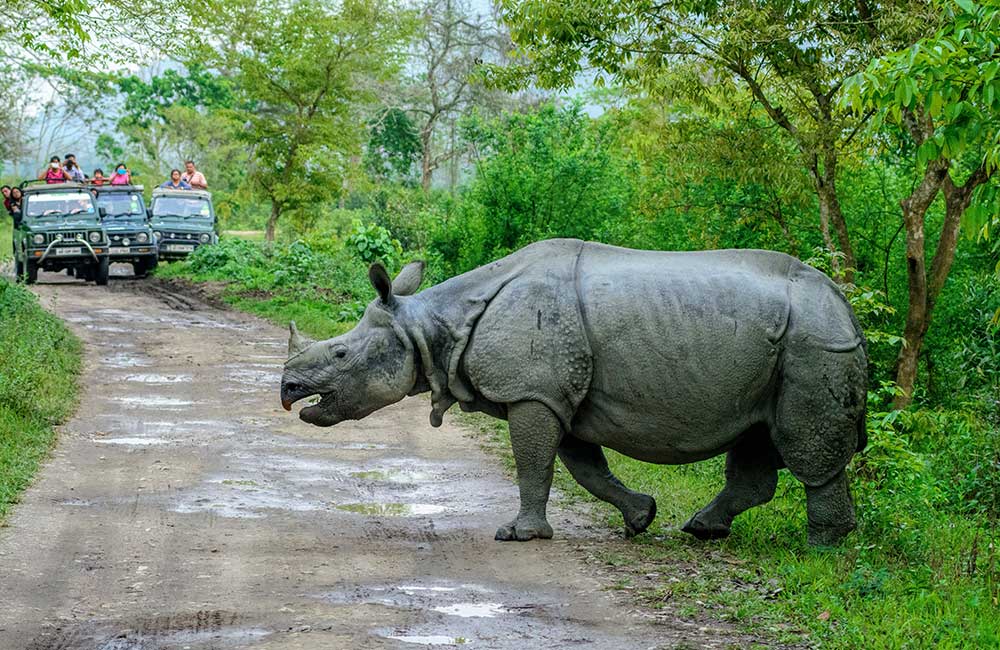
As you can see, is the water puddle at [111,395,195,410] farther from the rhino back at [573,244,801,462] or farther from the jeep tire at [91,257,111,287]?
the jeep tire at [91,257,111,287]

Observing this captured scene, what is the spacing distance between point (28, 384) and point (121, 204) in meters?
19.4

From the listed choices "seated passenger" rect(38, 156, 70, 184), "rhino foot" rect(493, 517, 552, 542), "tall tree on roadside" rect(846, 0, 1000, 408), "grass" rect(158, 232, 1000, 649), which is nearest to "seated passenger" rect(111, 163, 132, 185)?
"seated passenger" rect(38, 156, 70, 184)

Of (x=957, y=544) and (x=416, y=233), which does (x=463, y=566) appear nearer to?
(x=957, y=544)

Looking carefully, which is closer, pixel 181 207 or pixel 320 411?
pixel 320 411

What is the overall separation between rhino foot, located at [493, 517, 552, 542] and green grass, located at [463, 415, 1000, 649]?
473mm

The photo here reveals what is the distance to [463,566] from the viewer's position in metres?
7.35

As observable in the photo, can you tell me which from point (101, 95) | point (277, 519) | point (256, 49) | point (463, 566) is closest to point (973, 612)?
point (463, 566)

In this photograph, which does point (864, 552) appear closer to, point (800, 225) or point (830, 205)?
point (830, 205)

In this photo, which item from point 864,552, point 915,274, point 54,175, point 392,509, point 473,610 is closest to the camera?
point 473,610

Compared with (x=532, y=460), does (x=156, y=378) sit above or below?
below

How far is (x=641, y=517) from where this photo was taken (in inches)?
316

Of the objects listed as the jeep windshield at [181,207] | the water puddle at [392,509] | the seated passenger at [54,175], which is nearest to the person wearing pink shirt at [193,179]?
the jeep windshield at [181,207]

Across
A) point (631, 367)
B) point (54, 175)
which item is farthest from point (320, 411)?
point (54, 175)

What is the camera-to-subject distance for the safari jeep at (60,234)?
27172 millimetres
